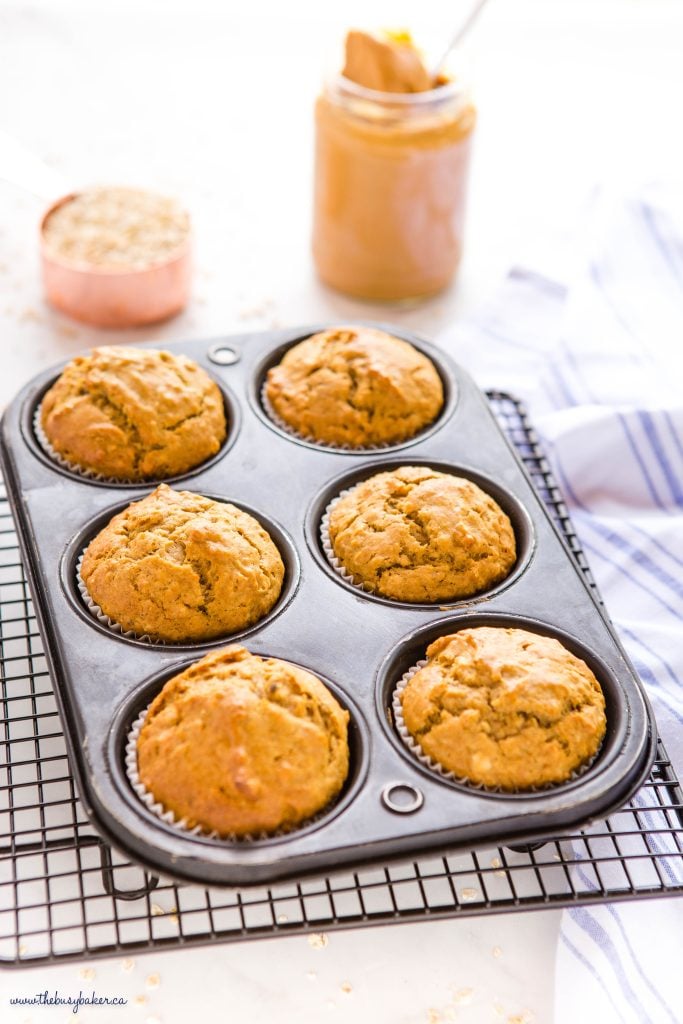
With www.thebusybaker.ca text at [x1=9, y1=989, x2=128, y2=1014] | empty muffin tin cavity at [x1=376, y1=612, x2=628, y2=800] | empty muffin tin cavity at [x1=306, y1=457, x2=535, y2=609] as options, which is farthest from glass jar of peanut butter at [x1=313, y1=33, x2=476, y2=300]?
www.thebusybaker.ca text at [x1=9, y1=989, x2=128, y2=1014]

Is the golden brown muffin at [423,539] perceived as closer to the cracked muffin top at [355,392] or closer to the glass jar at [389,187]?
the cracked muffin top at [355,392]

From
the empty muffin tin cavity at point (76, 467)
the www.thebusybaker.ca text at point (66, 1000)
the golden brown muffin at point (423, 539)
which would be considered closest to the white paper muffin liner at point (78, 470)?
the empty muffin tin cavity at point (76, 467)

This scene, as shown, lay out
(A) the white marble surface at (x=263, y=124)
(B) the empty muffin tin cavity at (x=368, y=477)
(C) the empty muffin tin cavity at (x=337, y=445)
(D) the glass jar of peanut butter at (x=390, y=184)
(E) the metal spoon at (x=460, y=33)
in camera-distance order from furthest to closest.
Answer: (A) the white marble surface at (x=263, y=124) < (D) the glass jar of peanut butter at (x=390, y=184) < (E) the metal spoon at (x=460, y=33) < (C) the empty muffin tin cavity at (x=337, y=445) < (B) the empty muffin tin cavity at (x=368, y=477)

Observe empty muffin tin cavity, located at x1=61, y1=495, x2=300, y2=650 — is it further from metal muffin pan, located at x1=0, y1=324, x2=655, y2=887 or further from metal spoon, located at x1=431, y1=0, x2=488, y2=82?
metal spoon, located at x1=431, y1=0, x2=488, y2=82

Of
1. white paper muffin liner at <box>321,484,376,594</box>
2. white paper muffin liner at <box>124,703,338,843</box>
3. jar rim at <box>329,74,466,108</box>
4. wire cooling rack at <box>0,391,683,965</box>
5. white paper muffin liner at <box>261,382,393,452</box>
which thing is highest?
jar rim at <box>329,74,466,108</box>

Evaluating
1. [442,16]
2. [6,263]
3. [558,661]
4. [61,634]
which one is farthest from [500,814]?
[442,16]

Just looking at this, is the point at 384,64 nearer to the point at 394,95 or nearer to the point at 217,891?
the point at 394,95

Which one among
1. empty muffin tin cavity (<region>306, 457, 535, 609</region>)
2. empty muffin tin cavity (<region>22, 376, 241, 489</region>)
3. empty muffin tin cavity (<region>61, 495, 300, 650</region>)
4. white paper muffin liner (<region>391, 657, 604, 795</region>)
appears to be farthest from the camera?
empty muffin tin cavity (<region>22, 376, 241, 489</region>)
